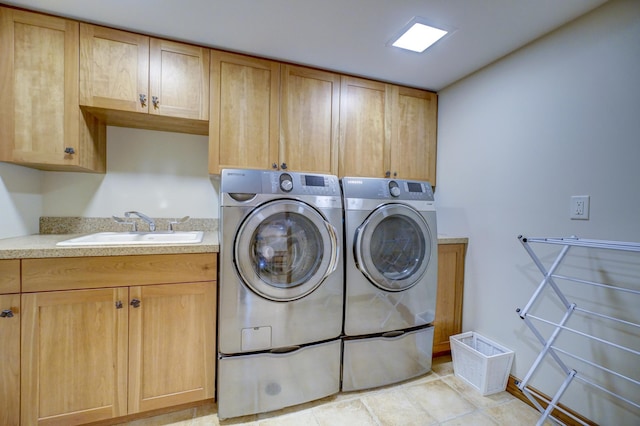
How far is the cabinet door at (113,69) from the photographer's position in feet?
5.23

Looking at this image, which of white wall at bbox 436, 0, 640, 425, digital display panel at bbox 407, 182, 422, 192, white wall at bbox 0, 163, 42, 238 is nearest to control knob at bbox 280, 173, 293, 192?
digital display panel at bbox 407, 182, 422, 192

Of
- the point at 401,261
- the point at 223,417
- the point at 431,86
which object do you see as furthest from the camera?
the point at 431,86

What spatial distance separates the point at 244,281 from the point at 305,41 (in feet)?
4.96

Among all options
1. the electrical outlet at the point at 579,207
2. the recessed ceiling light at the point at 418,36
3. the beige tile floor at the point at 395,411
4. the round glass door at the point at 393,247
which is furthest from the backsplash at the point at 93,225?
the electrical outlet at the point at 579,207

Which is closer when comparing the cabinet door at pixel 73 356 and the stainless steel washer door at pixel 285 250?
the cabinet door at pixel 73 356

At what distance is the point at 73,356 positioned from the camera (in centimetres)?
134

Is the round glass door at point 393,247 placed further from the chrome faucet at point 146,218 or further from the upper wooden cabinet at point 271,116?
the chrome faucet at point 146,218

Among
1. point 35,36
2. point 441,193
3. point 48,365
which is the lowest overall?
point 48,365

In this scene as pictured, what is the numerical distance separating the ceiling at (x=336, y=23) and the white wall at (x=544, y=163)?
196 millimetres

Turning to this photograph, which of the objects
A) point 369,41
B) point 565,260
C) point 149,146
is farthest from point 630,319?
point 149,146

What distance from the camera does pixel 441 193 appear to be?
2.44 meters

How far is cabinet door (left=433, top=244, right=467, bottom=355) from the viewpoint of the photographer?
2104 mm

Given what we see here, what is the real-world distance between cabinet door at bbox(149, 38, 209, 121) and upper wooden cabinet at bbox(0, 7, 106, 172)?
39 centimetres

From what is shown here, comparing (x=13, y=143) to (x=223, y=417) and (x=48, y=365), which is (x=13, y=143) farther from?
(x=223, y=417)
